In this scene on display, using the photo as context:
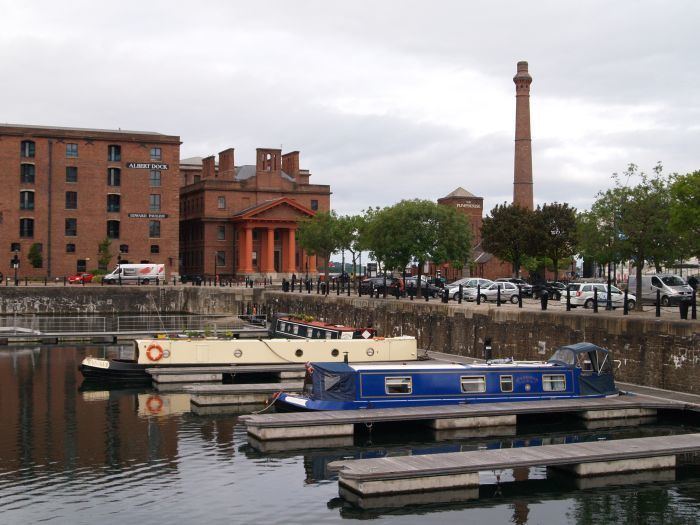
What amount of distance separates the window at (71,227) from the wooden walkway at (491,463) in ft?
229

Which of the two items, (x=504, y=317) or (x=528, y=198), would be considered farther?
(x=528, y=198)

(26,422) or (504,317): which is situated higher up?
(504,317)

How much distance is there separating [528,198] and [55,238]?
46426 mm

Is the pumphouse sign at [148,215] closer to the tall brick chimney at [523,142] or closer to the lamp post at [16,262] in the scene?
the lamp post at [16,262]

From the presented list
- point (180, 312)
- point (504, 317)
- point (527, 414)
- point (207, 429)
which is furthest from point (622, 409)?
point (180, 312)

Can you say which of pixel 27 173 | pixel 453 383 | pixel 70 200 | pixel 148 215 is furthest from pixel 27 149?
pixel 453 383

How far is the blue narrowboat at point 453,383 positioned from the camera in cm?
2694

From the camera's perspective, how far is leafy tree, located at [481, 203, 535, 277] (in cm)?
7488

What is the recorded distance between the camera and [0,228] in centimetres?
8288

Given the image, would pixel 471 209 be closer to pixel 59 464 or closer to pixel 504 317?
pixel 504 317

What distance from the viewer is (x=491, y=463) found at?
20.2 meters

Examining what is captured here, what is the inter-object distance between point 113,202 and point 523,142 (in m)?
41.4

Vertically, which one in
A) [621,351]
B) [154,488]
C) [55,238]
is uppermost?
[55,238]

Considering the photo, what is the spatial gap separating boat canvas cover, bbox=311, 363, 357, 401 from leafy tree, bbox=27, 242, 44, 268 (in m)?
62.9
